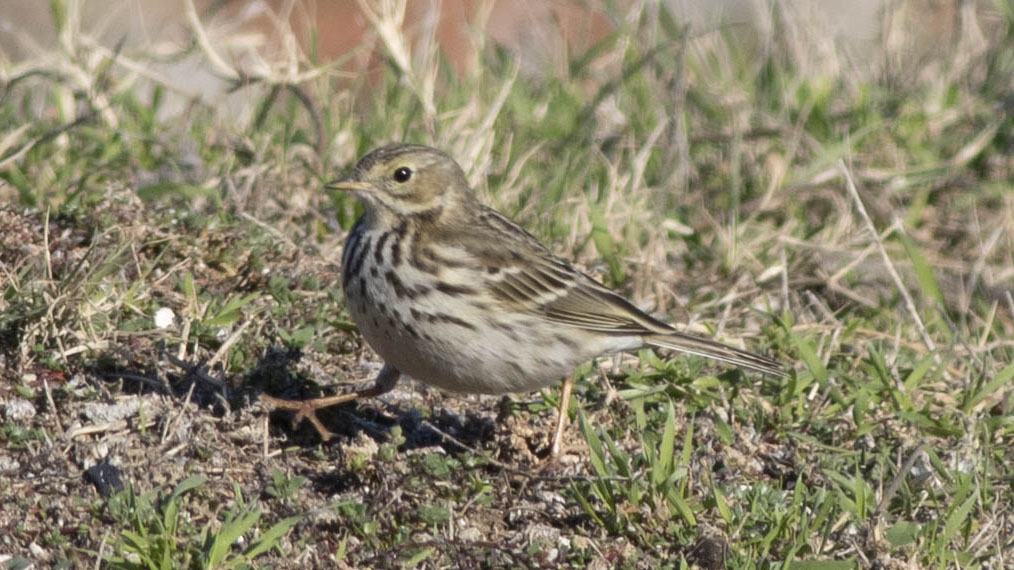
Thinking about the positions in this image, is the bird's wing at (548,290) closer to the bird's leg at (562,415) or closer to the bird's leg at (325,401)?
the bird's leg at (562,415)

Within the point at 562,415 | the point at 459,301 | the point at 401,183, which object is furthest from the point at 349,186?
the point at 562,415

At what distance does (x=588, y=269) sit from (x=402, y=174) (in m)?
1.51

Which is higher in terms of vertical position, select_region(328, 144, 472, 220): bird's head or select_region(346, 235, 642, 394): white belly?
select_region(328, 144, 472, 220): bird's head

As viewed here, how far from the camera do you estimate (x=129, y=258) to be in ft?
17.7

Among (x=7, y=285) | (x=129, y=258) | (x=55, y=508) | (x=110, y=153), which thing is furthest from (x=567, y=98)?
(x=55, y=508)

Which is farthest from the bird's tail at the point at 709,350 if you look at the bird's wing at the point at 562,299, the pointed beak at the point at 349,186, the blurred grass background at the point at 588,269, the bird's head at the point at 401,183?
the pointed beak at the point at 349,186

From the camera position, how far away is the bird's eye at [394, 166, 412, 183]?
16.9ft

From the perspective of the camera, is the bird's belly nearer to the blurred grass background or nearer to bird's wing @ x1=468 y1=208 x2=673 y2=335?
bird's wing @ x1=468 y1=208 x2=673 y2=335

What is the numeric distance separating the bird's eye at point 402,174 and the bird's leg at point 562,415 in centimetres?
95

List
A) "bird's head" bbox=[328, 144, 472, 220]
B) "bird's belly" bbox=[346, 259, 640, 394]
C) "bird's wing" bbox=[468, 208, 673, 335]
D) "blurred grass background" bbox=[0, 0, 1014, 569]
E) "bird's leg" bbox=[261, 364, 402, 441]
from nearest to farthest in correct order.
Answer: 1. "blurred grass background" bbox=[0, 0, 1014, 569]
2. "bird's belly" bbox=[346, 259, 640, 394]
3. "bird's leg" bbox=[261, 364, 402, 441]
4. "bird's wing" bbox=[468, 208, 673, 335]
5. "bird's head" bbox=[328, 144, 472, 220]

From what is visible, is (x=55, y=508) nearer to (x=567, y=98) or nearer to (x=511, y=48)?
(x=567, y=98)

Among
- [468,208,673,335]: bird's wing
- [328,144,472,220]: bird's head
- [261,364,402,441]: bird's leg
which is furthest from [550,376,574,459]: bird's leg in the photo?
[328,144,472,220]: bird's head

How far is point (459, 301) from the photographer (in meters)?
4.82

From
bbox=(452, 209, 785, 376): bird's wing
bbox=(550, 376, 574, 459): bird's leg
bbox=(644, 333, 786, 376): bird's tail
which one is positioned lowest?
bbox=(550, 376, 574, 459): bird's leg
